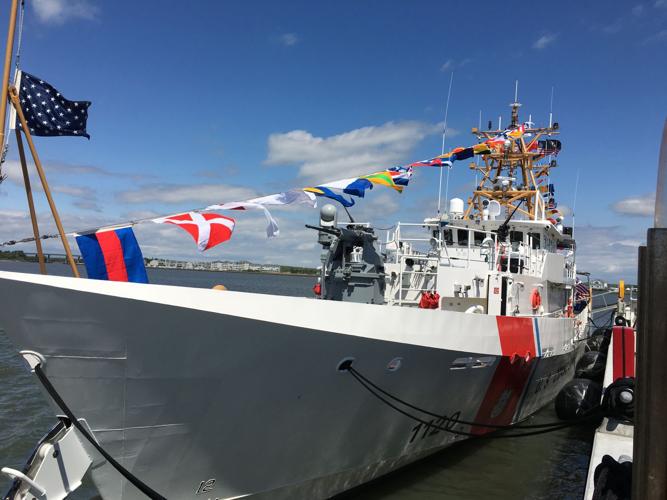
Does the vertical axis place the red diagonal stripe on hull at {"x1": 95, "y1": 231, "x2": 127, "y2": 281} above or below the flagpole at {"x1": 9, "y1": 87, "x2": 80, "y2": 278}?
below

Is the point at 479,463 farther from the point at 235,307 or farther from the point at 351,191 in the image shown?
the point at 235,307

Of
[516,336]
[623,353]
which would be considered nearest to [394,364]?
[516,336]

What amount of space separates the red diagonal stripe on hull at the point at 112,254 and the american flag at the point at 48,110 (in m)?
1.11

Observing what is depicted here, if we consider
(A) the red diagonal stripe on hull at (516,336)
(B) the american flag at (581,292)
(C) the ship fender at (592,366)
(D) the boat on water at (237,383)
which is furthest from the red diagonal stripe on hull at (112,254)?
(B) the american flag at (581,292)

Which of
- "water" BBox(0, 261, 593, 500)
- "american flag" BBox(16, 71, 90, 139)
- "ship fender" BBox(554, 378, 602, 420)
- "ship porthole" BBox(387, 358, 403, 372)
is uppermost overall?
"american flag" BBox(16, 71, 90, 139)

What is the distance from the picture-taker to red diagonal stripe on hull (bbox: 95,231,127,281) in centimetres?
517

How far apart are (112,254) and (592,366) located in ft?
46.7

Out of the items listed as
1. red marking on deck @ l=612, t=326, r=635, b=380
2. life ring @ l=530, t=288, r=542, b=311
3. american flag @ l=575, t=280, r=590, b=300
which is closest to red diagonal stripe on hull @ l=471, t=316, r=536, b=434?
red marking on deck @ l=612, t=326, r=635, b=380

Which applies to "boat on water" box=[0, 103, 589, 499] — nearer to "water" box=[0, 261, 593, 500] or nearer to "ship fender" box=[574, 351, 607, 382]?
"water" box=[0, 261, 593, 500]

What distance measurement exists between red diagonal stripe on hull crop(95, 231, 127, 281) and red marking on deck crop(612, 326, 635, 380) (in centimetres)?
860

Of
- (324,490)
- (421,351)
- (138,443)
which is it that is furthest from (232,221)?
(324,490)

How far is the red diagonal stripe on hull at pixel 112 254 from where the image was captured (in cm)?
517

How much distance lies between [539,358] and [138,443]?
24.5 feet

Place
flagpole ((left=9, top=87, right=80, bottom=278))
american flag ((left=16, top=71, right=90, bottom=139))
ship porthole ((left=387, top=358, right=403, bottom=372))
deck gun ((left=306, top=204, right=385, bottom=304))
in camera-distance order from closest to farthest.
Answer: flagpole ((left=9, top=87, right=80, bottom=278)) → american flag ((left=16, top=71, right=90, bottom=139)) → ship porthole ((left=387, top=358, right=403, bottom=372)) → deck gun ((left=306, top=204, right=385, bottom=304))
